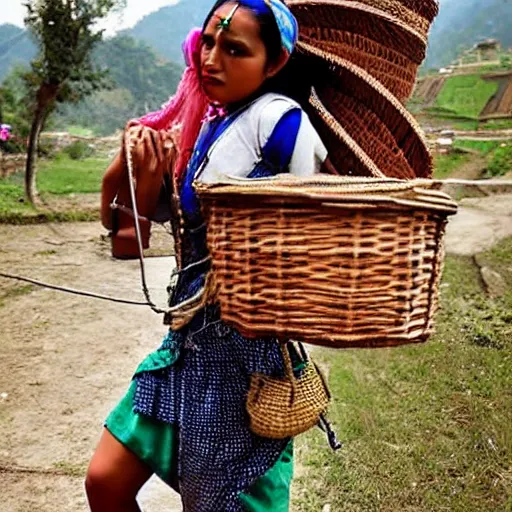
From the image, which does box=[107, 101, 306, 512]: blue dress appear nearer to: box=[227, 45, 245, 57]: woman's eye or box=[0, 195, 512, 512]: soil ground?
box=[227, 45, 245, 57]: woman's eye

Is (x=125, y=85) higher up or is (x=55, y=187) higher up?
Result: (x=55, y=187)

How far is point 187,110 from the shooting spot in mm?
1606

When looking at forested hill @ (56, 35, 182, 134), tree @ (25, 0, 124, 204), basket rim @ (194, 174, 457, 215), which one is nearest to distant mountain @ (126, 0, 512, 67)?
forested hill @ (56, 35, 182, 134)

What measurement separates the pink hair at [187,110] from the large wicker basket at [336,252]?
38 cm

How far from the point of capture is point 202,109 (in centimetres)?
160

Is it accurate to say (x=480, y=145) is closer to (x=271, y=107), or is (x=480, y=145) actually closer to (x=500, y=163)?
(x=500, y=163)

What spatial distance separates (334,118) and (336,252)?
469 millimetres

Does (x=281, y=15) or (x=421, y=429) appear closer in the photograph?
(x=281, y=15)

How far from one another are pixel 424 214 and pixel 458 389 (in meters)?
2.66

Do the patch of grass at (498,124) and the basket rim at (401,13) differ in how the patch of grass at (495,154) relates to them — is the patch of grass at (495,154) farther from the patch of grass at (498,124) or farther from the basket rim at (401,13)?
the basket rim at (401,13)

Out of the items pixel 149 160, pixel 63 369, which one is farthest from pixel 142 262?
pixel 63 369

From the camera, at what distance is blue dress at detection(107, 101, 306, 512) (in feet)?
5.15

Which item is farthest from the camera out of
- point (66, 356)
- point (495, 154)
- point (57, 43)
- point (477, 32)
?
point (477, 32)

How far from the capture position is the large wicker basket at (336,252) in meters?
1.16
